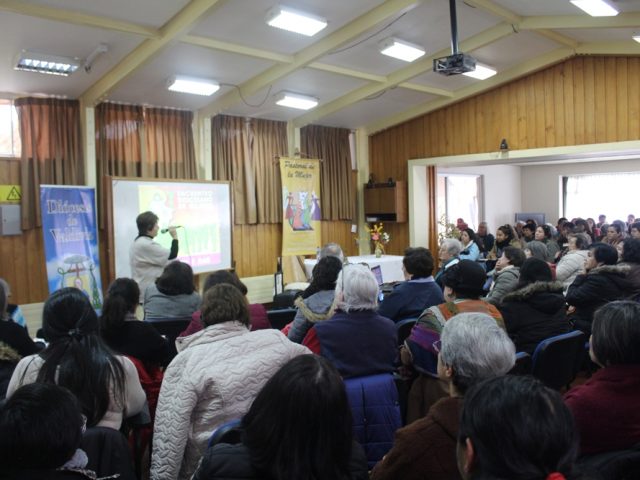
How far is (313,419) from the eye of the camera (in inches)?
48.4

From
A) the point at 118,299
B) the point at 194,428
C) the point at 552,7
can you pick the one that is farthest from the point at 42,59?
the point at 552,7

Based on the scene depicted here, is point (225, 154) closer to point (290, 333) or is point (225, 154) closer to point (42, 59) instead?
point (42, 59)

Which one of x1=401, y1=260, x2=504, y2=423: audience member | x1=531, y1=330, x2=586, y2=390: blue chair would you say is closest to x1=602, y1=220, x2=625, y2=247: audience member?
x1=531, y1=330, x2=586, y2=390: blue chair

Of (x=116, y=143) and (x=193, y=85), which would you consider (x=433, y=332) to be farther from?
(x=116, y=143)

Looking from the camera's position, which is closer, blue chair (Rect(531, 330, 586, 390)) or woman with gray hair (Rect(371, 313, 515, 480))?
woman with gray hair (Rect(371, 313, 515, 480))

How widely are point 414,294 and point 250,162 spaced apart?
504cm

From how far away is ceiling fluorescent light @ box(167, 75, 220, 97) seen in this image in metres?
6.22

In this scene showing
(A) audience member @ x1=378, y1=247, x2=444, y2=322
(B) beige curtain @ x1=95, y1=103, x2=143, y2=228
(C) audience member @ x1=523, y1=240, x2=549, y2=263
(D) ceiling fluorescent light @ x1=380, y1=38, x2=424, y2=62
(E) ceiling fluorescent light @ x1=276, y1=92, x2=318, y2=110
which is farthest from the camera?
(E) ceiling fluorescent light @ x1=276, y1=92, x2=318, y2=110

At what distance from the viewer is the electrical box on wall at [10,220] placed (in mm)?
5734

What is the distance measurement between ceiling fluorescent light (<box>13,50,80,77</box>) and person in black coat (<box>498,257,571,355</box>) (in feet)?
14.9

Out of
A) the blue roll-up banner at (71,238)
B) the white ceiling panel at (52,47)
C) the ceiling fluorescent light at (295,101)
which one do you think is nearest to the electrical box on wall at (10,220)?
the blue roll-up banner at (71,238)

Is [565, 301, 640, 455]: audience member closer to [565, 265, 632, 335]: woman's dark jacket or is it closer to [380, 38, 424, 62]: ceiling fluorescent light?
[565, 265, 632, 335]: woman's dark jacket

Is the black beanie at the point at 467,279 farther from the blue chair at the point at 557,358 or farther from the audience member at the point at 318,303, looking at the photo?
the audience member at the point at 318,303

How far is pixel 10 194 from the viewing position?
5.84 metres
